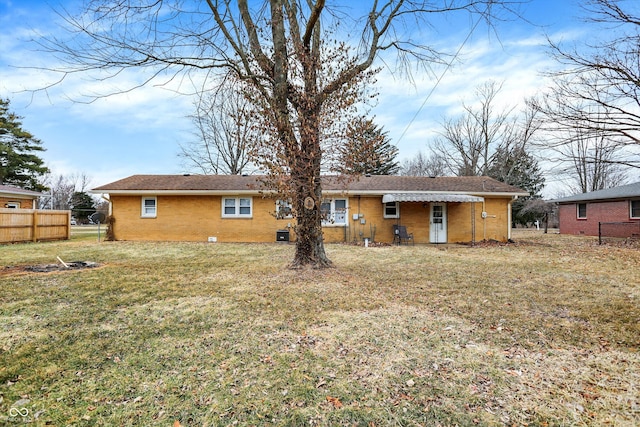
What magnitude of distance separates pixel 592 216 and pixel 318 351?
24729 mm

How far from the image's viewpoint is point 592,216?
2023 centimetres

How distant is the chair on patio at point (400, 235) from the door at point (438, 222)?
1.22m

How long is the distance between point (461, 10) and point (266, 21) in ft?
16.1

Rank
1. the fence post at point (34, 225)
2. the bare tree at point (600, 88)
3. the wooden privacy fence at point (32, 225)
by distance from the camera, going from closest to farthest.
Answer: the bare tree at point (600, 88), the wooden privacy fence at point (32, 225), the fence post at point (34, 225)

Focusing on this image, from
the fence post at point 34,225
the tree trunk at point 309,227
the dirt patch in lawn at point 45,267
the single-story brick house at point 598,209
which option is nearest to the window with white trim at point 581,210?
the single-story brick house at point 598,209

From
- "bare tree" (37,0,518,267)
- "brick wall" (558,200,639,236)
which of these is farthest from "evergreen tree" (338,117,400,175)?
"brick wall" (558,200,639,236)

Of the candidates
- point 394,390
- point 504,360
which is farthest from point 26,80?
point 504,360

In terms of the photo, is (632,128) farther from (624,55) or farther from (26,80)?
(26,80)

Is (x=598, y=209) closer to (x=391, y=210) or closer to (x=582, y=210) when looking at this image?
(x=582, y=210)

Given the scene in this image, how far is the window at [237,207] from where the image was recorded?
1555 centimetres

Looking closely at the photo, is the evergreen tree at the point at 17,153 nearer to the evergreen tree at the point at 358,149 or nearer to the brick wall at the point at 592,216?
the evergreen tree at the point at 358,149

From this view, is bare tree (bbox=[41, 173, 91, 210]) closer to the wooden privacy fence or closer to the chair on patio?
the wooden privacy fence

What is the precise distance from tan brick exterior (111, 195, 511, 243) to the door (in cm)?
22

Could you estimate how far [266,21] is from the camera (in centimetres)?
762
